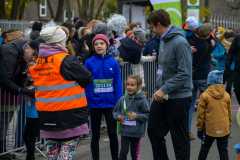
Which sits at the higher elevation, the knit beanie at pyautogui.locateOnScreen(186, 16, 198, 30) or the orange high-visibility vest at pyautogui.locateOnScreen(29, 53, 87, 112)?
the knit beanie at pyautogui.locateOnScreen(186, 16, 198, 30)

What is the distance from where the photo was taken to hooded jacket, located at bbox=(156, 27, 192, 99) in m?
3.91

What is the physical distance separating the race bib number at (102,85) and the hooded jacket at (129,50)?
235 cm

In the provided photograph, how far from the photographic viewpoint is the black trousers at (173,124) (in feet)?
13.4

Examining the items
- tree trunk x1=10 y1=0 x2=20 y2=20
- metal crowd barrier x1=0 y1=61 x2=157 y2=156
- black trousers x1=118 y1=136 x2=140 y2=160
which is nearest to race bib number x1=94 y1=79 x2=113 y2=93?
black trousers x1=118 y1=136 x2=140 y2=160

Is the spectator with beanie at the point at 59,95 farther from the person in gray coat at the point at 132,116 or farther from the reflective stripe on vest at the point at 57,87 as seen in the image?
the person in gray coat at the point at 132,116

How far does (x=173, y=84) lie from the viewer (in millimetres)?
3902

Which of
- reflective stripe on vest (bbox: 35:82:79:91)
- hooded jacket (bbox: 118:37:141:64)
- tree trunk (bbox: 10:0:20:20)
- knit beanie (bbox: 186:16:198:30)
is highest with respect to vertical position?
tree trunk (bbox: 10:0:20:20)

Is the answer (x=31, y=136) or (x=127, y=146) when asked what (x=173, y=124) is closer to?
(x=127, y=146)

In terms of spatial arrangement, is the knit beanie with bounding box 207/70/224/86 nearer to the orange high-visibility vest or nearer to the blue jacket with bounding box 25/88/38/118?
the orange high-visibility vest

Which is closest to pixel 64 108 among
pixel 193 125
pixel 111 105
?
pixel 111 105

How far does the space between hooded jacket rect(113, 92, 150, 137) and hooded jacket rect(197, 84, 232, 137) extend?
758mm

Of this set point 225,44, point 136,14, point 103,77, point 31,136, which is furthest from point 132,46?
point 136,14

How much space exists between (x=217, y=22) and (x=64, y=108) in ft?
144

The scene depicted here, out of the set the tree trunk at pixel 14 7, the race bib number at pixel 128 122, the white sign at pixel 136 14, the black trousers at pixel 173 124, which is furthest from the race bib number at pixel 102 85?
the tree trunk at pixel 14 7
